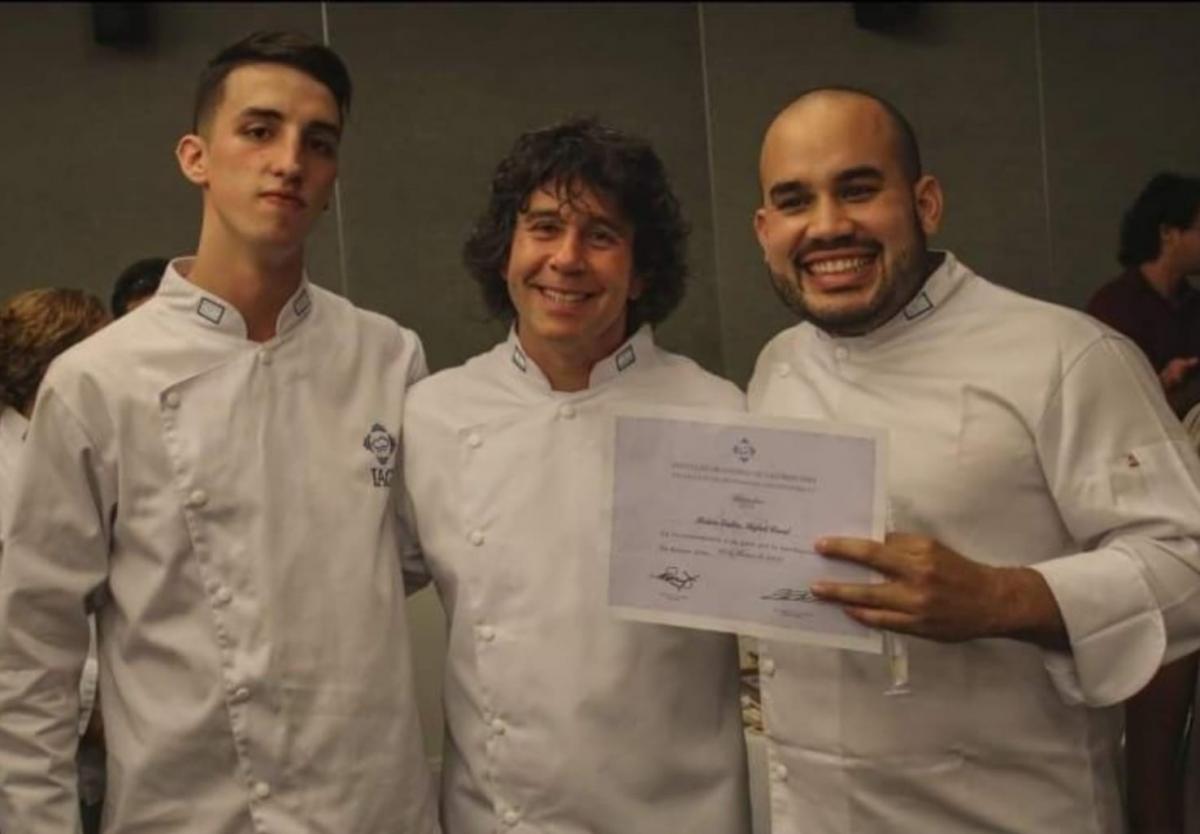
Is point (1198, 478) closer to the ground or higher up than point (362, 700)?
higher up

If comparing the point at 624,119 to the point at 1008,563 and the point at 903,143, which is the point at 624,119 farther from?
the point at 1008,563

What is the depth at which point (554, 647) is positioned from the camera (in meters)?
1.60

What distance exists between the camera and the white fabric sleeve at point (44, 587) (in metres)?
A: 1.54

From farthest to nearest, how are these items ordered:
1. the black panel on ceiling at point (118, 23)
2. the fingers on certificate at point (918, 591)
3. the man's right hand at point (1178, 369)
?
1. the black panel on ceiling at point (118, 23)
2. the man's right hand at point (1178, 369)
3. the fingers on certificate at point (918, 591)

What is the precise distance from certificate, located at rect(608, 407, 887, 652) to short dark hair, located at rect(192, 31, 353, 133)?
0.65m

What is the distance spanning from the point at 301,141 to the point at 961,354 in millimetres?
873

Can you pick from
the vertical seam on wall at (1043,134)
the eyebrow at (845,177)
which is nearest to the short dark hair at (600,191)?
the eyebrow at (845,177)

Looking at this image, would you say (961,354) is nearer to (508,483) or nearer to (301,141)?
(508,483)

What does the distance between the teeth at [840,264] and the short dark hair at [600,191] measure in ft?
0.94

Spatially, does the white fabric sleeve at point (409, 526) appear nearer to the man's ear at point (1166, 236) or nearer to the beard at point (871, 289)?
the beard at point (871, 289)

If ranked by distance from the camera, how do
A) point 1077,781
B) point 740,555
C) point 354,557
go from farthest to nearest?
point 354,557
point 1077,781
point 740,555

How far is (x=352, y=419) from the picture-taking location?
1.69m

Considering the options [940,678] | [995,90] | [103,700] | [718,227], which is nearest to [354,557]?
[103,700]
